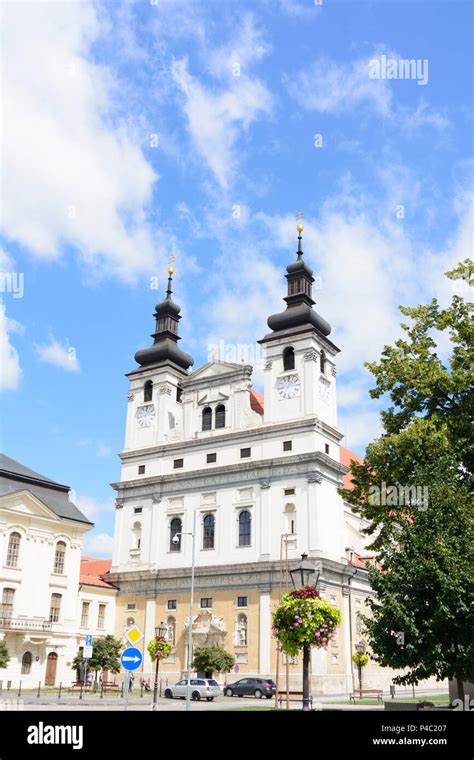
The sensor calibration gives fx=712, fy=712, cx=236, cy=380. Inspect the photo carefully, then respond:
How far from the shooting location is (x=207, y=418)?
185ft

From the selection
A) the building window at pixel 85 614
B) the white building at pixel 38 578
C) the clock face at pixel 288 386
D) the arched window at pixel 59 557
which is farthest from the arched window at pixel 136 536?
the clock face at pixel 288 386

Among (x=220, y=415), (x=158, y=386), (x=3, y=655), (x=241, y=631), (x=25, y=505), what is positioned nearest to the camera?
(x=3, y=655)

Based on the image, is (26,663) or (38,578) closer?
(26,663)

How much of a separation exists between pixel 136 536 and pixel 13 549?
42.1 feet

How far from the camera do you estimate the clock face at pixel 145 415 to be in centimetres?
6000

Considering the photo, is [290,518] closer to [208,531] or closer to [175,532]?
[208,531]

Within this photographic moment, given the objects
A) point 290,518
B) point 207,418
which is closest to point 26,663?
point 290,518

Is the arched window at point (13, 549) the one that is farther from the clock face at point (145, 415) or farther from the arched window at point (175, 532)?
the clock face at point (145, 415)

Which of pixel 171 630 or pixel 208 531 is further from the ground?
pixel 208 531

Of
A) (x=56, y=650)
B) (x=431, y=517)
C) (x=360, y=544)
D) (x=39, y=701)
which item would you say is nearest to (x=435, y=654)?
(x=431, y=517)

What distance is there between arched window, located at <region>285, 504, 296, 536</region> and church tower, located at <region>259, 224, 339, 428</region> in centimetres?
641

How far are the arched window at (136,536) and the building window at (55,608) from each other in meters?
9.22
